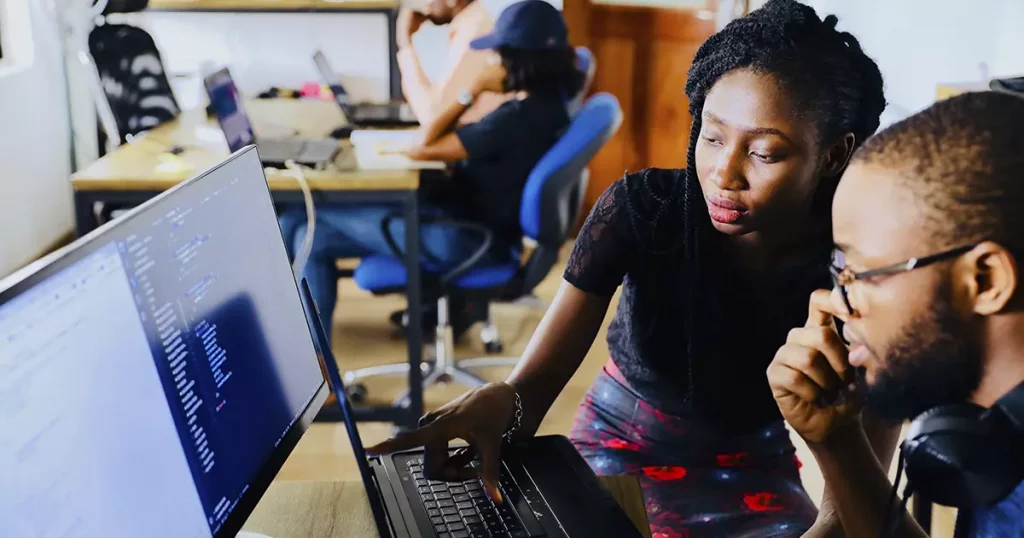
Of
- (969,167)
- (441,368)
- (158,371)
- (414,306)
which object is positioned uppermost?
(969,167)

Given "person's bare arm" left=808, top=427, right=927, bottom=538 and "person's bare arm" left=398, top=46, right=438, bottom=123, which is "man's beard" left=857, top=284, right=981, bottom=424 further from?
"person's bare arm" left=398, top=46, right=438, bottom=123

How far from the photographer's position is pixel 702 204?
4.17ft

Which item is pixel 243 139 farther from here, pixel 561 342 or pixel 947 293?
pixel 947 293

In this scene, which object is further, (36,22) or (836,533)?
(36,22)

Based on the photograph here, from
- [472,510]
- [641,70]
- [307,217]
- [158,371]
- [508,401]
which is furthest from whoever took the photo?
[641,70]

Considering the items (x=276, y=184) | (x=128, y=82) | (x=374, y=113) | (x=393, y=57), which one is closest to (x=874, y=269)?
(x=276, y=184)

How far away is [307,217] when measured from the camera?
250 centimetres

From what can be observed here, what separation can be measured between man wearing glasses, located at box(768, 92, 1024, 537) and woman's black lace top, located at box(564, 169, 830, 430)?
413 millimetres

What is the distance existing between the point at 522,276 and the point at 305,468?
2.45 feet

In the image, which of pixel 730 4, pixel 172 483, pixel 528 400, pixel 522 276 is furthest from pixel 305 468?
pixel 730 4

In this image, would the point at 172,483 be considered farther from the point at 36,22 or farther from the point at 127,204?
the point at 36,22

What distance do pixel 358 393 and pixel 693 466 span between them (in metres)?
1.62

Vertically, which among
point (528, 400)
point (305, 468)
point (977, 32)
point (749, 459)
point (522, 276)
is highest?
point (977, 32)

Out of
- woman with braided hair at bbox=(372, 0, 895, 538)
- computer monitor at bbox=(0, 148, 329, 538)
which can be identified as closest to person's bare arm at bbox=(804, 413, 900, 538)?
woman with braided hair at bbox=(372, 0, 895, 538)
